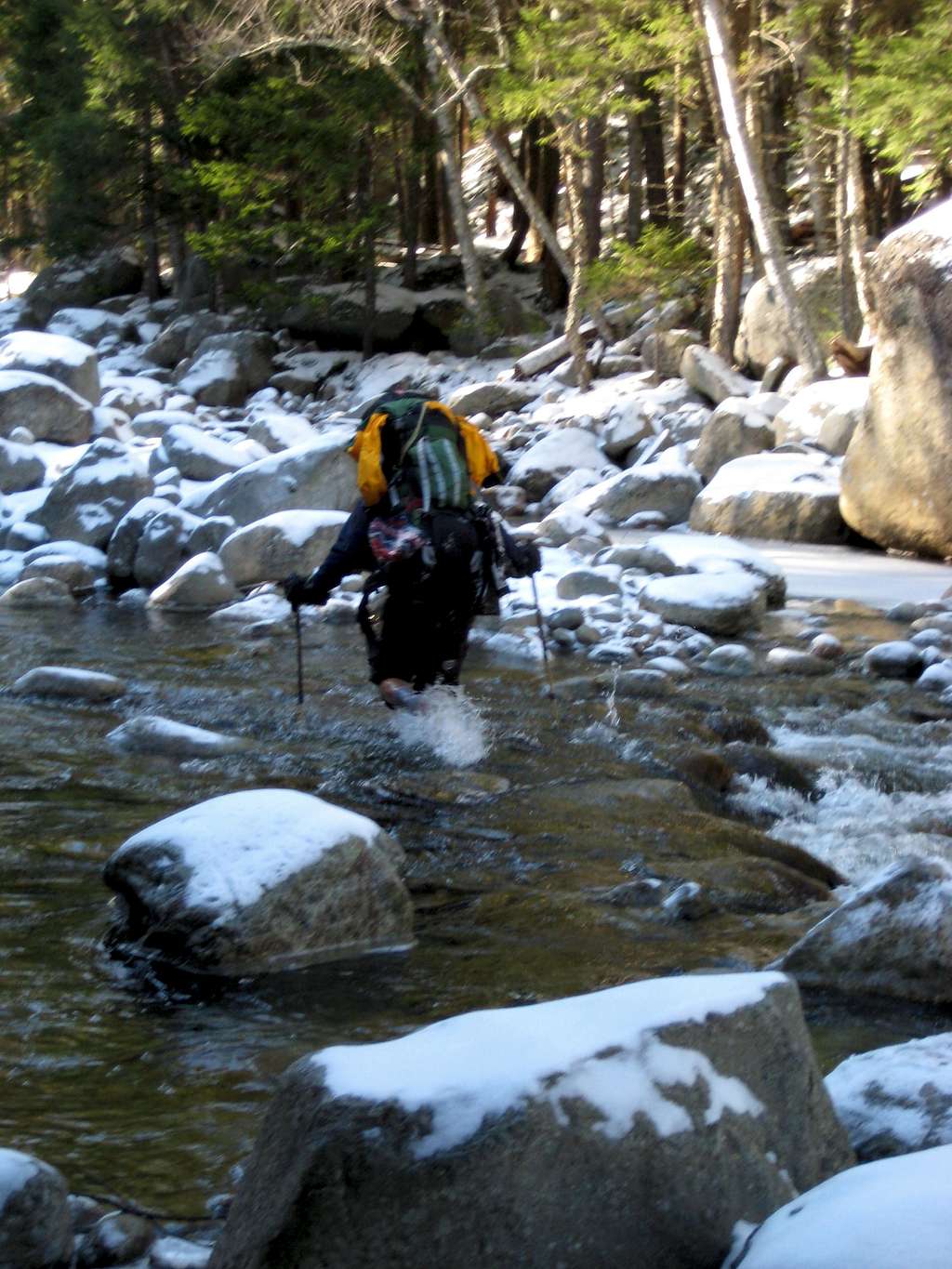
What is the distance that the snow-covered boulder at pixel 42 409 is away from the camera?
1825 centimetres

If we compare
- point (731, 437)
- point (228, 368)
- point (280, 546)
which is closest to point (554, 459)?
point (731, 437)

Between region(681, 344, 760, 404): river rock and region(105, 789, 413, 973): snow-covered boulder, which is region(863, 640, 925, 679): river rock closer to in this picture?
region(105, 789, 413, 973): snow-covered boulder

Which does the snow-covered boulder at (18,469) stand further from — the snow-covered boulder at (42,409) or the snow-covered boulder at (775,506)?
the snow-covered boulder at (775,506)

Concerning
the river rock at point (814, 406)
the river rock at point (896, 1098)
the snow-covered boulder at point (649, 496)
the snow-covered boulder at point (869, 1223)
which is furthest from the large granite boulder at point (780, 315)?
the snow-covered boulder at point (869, 1223)

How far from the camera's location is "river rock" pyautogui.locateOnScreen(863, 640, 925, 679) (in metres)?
9.84

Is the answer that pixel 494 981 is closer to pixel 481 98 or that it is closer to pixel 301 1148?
pixel 301 1148

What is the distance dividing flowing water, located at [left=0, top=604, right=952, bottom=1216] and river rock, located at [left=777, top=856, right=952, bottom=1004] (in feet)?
0.40

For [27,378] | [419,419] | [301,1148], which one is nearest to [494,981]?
[301,1148]

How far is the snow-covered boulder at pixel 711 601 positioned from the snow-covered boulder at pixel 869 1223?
891cm

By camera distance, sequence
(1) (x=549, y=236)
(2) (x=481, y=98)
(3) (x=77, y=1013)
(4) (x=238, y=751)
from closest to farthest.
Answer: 1. (3) (x=77, y=1013)
2. (4) (x=238, y=751)
3. (1) (x=549, y=236)
4. (2) (x=481, y=98)

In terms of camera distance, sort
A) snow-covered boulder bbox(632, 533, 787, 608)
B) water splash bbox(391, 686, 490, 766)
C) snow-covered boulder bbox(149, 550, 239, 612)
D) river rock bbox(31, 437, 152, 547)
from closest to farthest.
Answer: water splash bbox(391, 686, 490, 766)
snow-covered boulder bbox(632, 533, 787, 608)
snow-covered boulder bbox(149, 550, 239, 612)
river rock bbox(31, 437, 152, 547)

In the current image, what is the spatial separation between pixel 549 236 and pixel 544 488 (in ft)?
23.1

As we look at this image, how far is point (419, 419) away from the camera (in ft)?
23.3

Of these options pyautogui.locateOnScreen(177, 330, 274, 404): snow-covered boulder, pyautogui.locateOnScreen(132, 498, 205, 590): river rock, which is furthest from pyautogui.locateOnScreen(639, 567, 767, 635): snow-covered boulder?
pyautogui.locateOnScreen(177, 330, 274, 404): snow-covered boulder
